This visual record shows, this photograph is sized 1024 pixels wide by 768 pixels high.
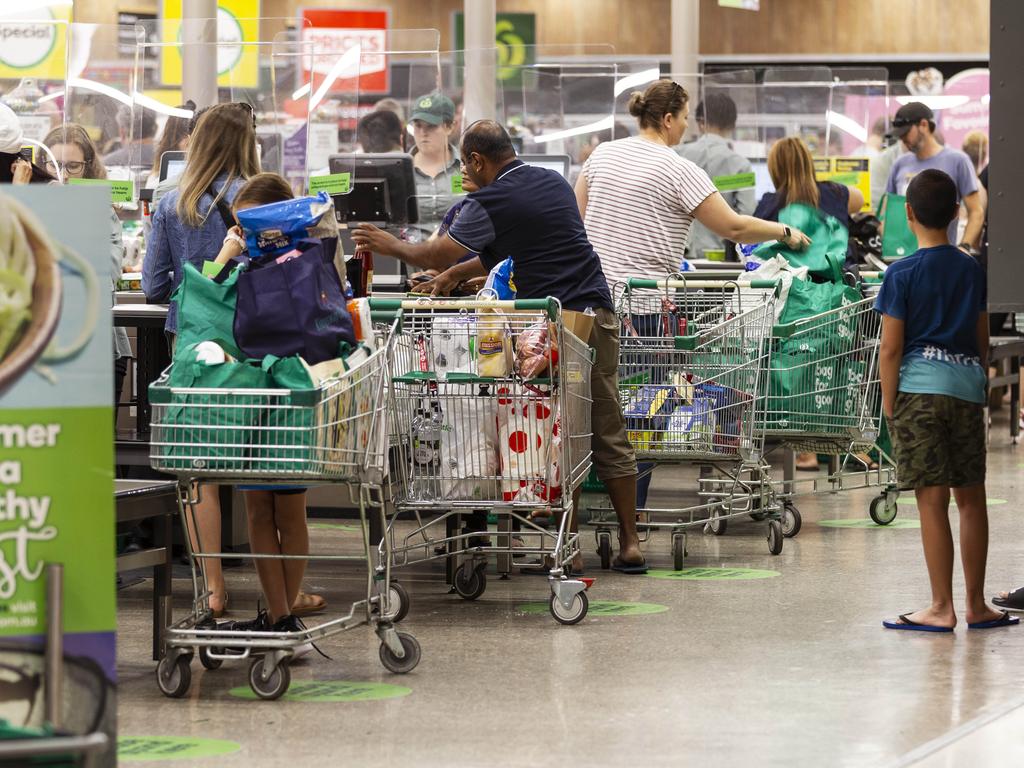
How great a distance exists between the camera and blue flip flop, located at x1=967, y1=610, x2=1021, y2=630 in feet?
17.1

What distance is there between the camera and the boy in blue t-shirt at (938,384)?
16.7 feet

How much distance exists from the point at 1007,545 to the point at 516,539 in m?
2.01

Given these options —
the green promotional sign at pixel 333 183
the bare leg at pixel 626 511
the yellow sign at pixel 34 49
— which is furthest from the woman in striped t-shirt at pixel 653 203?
the yellow sign at pixel 34 49

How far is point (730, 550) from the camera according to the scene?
6980 millimetres

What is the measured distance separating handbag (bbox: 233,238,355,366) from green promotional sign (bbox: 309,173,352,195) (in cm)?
280

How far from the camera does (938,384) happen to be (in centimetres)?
508

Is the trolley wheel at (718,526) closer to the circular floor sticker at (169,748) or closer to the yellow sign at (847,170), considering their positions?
the circular floor sticker at (169,748)

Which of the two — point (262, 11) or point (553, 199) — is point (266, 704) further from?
point (262, 11)

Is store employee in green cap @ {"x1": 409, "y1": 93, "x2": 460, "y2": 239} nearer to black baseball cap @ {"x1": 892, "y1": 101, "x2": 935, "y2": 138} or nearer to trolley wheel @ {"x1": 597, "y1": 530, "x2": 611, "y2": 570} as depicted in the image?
black baseball cap @ {"x1": 892, "y1": 101, "x2": 935, "y2": 138}

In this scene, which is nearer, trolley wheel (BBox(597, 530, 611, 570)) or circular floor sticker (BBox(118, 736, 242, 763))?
circular floor sticker (BBox(118, 736, 242, 763))

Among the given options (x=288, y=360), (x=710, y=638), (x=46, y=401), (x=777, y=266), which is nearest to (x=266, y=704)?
(x=288, y=360)

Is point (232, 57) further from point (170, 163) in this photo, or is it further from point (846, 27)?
point (846, 27)

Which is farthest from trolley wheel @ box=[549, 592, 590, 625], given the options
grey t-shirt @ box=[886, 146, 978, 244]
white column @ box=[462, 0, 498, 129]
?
grey t-shirt @ box=[886, 146, 978, 244]

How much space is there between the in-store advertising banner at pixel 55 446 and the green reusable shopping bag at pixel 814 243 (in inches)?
193
